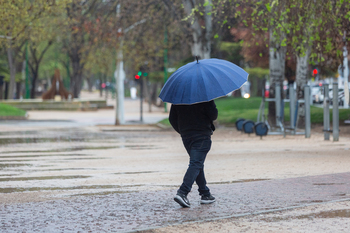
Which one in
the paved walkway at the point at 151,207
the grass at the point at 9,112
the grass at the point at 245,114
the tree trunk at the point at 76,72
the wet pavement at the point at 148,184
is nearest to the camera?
the paved walkway at the point at 151,207

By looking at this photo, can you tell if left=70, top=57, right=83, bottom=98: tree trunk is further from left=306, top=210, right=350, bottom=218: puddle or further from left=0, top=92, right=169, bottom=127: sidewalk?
left=306, top=210, right=350, bottom=218: puddle

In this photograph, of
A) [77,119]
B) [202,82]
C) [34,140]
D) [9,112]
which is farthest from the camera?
[77,119]

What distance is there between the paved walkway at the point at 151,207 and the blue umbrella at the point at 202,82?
1.32 metres

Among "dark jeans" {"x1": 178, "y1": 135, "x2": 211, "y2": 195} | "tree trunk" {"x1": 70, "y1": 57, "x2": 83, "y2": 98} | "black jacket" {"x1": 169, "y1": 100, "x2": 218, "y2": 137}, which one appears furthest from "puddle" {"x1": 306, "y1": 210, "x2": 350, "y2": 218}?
"tree trunk" {"x1": 70, "y1": 57, "x2": 83, "y2": 98}

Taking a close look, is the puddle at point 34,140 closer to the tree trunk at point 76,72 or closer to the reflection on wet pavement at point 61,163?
the reflection on wet pavement at point 61,163

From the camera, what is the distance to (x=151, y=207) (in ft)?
22.6

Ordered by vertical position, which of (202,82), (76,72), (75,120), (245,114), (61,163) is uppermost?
(76,72)

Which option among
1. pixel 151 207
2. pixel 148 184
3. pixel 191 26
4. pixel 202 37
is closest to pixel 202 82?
pixel 151 207

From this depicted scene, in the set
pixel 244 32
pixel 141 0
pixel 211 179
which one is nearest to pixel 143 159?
pixel 211 179

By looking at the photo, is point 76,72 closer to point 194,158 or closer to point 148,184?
point 148,184

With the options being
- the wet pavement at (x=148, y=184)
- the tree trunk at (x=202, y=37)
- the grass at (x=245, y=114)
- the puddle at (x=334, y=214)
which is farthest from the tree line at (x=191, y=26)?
the puddle at (x=334, y=214)

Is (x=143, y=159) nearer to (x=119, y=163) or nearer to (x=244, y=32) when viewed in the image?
(x=119, y=163)

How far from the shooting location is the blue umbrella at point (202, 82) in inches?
263

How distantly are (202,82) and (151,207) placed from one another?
5.30 feet
